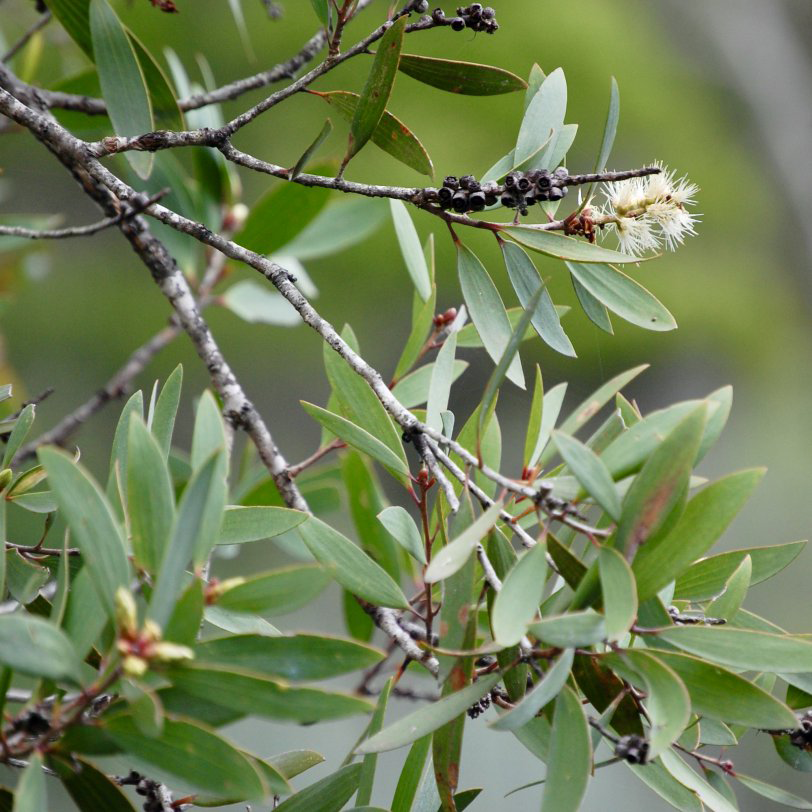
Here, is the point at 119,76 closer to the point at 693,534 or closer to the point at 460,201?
the point at 460,201

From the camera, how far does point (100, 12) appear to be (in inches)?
18.9

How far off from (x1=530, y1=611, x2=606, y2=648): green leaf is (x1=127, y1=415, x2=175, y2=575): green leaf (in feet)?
0.44

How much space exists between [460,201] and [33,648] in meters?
0.25

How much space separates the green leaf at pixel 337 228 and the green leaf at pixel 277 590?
2.06ft

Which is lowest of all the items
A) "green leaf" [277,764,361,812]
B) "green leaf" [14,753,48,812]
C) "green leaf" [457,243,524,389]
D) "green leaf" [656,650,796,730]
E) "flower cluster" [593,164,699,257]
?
"green leaf" [277,764,361,812]

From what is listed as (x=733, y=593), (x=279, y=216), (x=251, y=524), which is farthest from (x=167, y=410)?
(x=279, y=216)

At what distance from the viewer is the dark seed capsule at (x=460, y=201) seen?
372mm

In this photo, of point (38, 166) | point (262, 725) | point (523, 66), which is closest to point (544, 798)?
point (262, 725)

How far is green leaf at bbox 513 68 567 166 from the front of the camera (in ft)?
1.31

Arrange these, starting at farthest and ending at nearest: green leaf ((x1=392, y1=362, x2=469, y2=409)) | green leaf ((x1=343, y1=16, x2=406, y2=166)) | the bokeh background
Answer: the bokeh background
green leaf ((x1=392, y1=362, x2=469, y2=409))
green leaf ((x1=343, y1=16, x2=406, y2=166))

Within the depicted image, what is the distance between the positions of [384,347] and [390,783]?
3.30ft

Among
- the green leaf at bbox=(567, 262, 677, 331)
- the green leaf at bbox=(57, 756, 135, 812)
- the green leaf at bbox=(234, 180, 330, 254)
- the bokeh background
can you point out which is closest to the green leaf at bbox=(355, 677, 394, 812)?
the green leaf at bbox=(57, 756, 135, 812)

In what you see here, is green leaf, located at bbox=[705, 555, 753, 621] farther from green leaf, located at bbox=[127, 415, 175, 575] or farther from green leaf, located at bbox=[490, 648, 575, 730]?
green leaf, located at bbox=[127, 415, 175, 575]

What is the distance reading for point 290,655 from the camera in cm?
28
